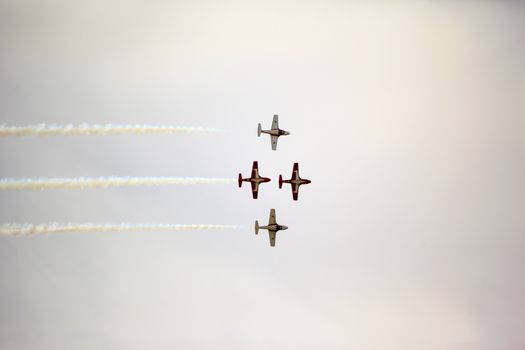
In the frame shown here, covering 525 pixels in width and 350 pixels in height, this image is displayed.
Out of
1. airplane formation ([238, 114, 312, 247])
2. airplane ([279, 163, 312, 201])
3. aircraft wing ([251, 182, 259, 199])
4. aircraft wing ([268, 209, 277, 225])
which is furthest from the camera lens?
aircraft wing ([268, 209, 277, 225])

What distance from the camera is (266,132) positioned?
100625mm

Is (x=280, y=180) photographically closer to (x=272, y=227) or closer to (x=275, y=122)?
(x=272, y=227)

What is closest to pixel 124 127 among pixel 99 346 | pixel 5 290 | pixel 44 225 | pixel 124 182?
pixel 124 182

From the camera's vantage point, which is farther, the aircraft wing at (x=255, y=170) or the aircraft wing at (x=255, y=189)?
the aircraft wing at (x=255, y=170)

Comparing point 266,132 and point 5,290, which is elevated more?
point 266,132

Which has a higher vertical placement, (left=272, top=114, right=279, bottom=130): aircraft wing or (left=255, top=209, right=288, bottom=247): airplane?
(left=272, top=114, right=279, bottom=130): aircraft wing

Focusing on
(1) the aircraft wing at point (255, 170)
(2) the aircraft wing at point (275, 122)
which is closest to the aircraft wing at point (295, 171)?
(2) the aircraft wing at point (275, 122)

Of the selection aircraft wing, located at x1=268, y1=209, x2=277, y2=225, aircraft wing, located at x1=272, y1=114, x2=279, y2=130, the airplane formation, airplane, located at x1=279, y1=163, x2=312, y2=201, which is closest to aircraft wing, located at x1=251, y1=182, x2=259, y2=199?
the airplane formation

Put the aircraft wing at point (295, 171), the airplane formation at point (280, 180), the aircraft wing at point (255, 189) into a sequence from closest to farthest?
the aircraft wing at point (255, 189) < the airplane formation at point (280, 180) < the aircraft wing at point (295, 171)

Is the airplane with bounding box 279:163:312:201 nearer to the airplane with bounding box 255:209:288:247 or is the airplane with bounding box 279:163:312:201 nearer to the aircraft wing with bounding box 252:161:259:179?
the airplane with bounding box 255:209:288:247

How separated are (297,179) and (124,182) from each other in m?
26.4

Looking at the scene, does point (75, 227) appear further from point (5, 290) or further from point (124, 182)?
point (5, 290)

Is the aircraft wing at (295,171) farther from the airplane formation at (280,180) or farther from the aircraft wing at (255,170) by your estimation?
the aircraft wing at (255,170)

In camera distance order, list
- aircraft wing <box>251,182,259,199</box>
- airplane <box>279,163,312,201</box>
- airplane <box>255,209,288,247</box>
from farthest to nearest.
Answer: airplane <box>255,209,288,247</box>
airplane <box>279,163,312,201</box>
aircraft wing <box>251,182,259,199</box>
